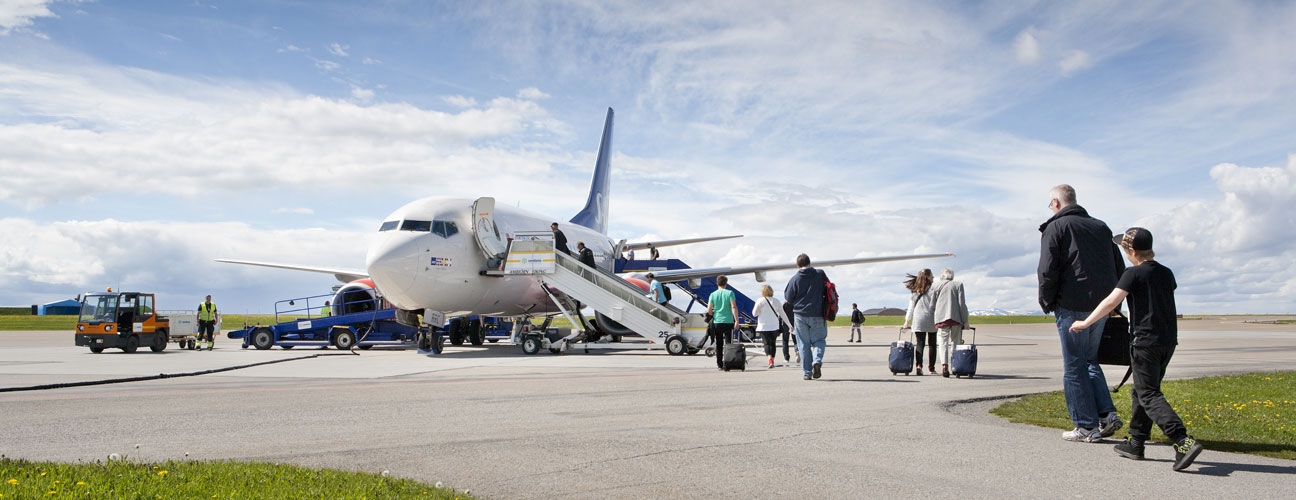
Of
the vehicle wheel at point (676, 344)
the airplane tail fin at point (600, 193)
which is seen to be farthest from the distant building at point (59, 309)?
the vehicle wheel at point (676, 344)

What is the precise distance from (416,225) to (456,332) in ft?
21.9

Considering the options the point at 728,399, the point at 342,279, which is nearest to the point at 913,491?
the point at 728,399

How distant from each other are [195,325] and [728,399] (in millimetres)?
19352

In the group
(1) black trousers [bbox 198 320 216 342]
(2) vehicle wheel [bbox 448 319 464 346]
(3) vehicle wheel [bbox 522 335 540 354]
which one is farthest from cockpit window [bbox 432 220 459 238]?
(1) black trousers [bbox 198 320 216 342]

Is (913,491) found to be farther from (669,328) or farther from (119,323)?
(119,323)

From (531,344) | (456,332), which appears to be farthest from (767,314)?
(456,332)

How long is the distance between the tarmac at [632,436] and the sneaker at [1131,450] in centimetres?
12

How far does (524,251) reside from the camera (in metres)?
18.8

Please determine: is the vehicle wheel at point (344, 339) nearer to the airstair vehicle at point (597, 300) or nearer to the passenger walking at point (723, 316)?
the airstair vehicle at point (597, 300)

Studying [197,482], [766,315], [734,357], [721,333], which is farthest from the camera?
[721,333]

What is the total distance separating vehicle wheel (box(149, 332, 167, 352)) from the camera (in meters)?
20.8

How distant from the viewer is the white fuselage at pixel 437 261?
17438 millimetres

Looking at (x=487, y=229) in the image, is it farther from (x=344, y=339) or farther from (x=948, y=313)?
(x=948, y=313)

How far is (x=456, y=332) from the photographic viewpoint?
2405 centimetres
